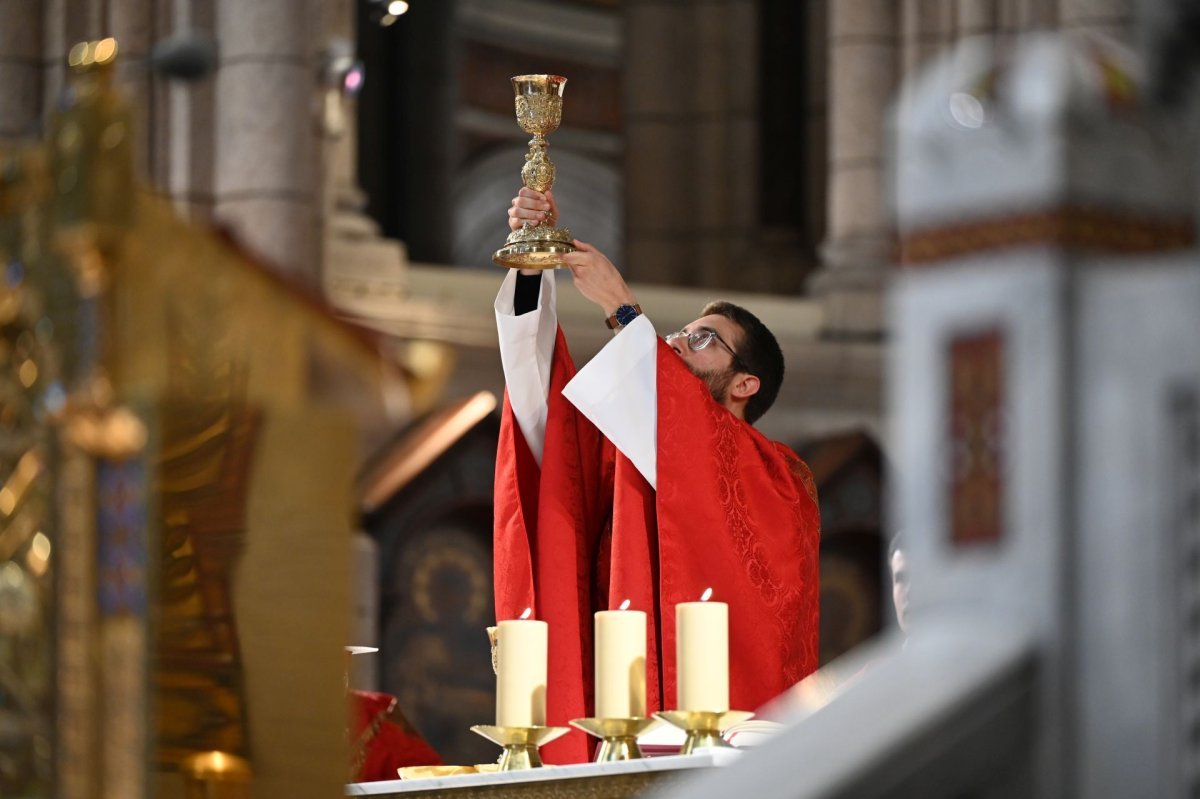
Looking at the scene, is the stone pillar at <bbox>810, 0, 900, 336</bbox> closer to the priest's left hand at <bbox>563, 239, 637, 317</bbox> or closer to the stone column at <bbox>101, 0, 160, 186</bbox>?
the stone column at <bbox>101, 0, 160, 186</bbox>

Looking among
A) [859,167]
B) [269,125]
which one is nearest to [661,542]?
[269,125]

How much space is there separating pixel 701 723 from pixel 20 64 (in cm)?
588

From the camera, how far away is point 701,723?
353 centimetres

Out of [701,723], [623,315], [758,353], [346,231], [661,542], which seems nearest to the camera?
[701,723]

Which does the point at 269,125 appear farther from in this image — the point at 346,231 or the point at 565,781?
the point at 565,781

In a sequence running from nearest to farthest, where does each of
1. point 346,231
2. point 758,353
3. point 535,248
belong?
point 535,248
point 758,353
point 346,231

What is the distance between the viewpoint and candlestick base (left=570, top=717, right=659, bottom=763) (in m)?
3.58

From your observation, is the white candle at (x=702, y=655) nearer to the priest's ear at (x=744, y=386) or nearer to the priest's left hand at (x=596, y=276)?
the priest's left hand at (x=596, y=276)

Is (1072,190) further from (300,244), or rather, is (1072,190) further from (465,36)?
(465,36)

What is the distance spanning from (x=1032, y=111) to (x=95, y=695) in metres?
0.86

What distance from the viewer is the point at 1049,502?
5.85 feet

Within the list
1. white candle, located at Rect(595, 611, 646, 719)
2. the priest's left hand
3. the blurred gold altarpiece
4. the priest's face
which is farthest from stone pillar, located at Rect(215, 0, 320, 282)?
the blurred gold altarpiece

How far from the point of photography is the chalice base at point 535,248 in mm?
4316

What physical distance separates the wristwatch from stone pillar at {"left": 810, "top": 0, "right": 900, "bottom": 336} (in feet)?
17.6
